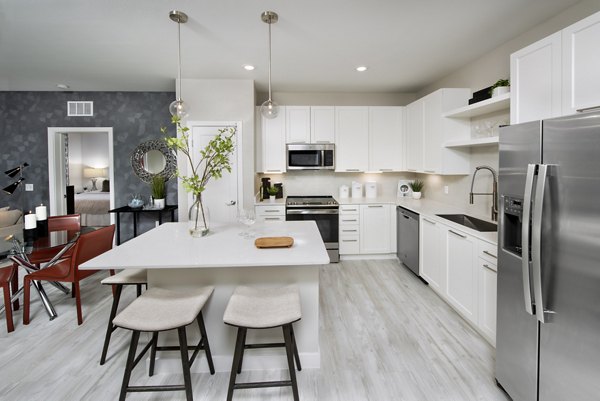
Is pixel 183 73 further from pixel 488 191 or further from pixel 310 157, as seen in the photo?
pixel 488 191

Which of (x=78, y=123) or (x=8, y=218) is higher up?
(x=78, y=123)

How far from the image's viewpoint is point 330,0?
233 cm

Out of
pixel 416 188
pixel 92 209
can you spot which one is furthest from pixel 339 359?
pixel 92 209

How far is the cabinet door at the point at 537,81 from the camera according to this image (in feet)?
6.42

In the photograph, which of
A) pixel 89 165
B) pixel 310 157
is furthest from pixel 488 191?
pixel 89 165

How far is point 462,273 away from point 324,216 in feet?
6.84

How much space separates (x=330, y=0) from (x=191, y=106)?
104 inches

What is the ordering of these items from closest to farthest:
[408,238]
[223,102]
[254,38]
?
[254,38] → [408,238] → [223,102]

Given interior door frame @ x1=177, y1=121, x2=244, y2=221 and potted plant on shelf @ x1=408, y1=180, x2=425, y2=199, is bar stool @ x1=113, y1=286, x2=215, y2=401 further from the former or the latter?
potted plant on shelf @ x1=408, y1=180, x2=425, y2=199

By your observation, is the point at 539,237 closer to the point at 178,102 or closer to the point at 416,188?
the point at 178,102

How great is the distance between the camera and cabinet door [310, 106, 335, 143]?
4.82 meters

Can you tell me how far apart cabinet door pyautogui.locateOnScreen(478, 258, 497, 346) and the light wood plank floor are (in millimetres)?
138

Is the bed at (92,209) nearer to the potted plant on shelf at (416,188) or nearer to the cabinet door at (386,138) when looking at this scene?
the cabinet door at (386,138)

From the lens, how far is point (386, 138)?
4.91 metres
